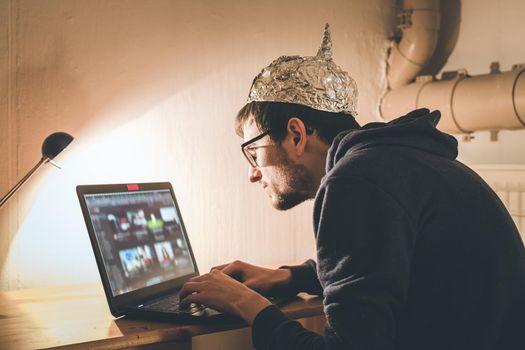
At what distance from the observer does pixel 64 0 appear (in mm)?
1893

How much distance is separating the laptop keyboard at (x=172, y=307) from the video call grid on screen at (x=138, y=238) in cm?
8

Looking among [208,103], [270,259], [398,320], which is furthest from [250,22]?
[398,320]

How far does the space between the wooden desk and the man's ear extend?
0.41 metres

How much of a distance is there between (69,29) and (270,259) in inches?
45.3

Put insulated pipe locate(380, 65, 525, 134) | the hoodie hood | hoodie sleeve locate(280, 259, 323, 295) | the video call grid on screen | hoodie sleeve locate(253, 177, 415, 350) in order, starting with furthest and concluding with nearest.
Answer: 1. insulated pipe locate(380, 65, 525, 134)
2. hoodie sleeve locate(280, 259, 323, 295)
3. the video call grid on screen
4. the hoodie hood
5. hoodie sleeve locate(253, 177, 415, 350)

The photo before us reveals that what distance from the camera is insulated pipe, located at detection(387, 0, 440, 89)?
8.12ft

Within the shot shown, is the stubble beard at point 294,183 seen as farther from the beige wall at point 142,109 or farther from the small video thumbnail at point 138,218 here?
the beige wall at point 142,109

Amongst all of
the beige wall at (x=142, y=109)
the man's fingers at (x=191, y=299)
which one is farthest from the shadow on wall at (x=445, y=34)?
the man's fingers at (x=191, y=299)

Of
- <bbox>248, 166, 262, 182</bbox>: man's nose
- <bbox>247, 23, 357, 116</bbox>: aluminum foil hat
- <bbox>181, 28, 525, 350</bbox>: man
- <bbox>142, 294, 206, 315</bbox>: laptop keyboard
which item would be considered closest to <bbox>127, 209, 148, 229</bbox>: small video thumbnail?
<bbox>142, 294, 206, 315</bbox>: laptop keyboard

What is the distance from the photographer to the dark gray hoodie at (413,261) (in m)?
1.01

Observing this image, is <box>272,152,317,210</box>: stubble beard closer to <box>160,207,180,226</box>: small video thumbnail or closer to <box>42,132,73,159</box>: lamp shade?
<box>160,207,180,226</box>: small video thumbnail

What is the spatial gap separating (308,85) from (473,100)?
1.00 m

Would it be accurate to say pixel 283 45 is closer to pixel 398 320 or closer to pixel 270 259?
pixel 270 259

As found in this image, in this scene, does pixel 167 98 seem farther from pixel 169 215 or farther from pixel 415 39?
pixel 415 39
